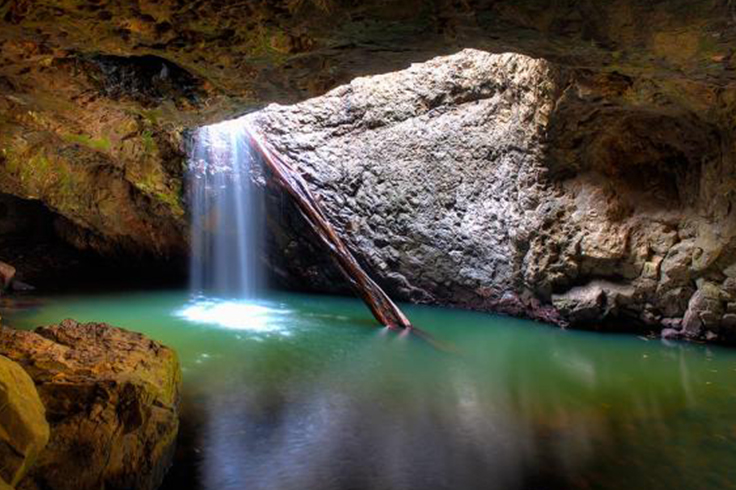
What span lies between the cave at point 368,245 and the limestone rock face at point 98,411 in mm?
16

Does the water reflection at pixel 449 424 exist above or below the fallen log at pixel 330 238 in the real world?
below

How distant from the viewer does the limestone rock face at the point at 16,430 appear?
6.00 feet

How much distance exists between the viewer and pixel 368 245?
32.0 ft

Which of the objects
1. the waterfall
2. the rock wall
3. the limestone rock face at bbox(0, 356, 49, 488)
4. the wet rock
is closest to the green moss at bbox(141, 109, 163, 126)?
the waterfall

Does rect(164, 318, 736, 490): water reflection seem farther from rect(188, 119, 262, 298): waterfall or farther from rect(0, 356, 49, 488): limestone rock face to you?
rect(188, 119, 262, 298): waterfall

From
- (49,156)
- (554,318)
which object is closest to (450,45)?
(554,318)

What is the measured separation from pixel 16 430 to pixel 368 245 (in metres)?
8.00

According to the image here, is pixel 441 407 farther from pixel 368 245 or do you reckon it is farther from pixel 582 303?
pixel 368 245

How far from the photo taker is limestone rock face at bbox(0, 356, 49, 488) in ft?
6.00

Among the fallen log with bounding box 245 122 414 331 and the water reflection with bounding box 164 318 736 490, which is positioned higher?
the fallen log with bounding box 245 122 414 331

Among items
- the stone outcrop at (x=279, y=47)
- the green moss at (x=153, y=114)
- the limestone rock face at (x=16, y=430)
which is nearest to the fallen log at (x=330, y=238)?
the stone outcrop at (x=279, y=47)

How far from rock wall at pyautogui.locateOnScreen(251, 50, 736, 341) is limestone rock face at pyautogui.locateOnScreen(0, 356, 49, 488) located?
5883 mm

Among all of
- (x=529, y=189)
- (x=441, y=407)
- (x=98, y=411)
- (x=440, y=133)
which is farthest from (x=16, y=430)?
(x=440, y=133)

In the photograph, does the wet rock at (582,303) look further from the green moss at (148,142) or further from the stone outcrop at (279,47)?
the green moss at (148,142)
